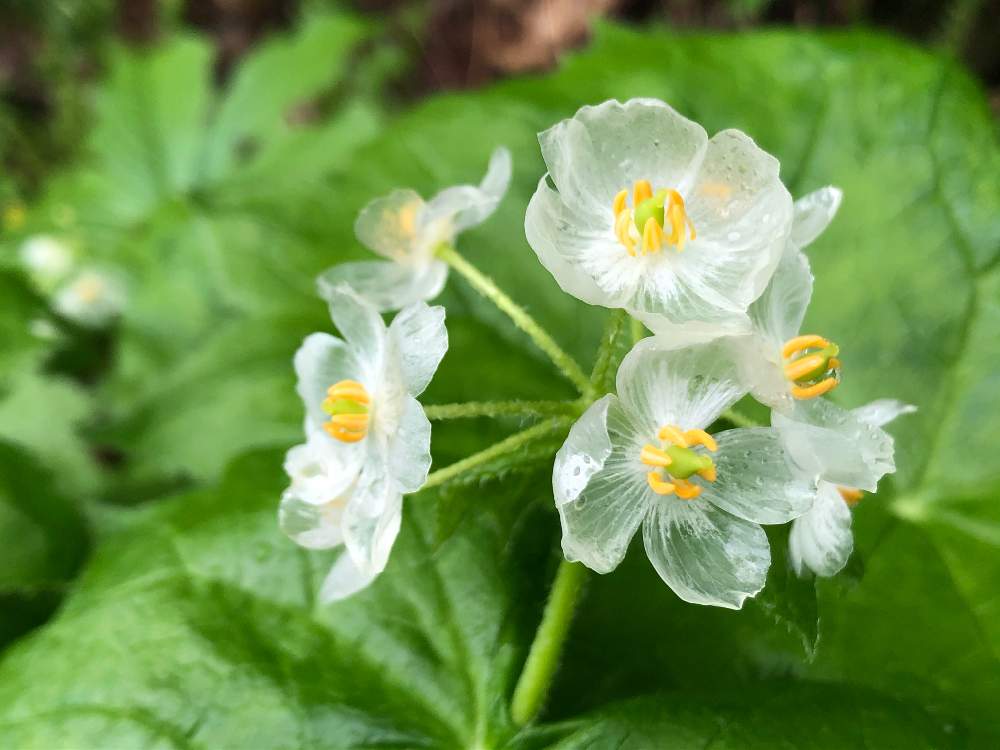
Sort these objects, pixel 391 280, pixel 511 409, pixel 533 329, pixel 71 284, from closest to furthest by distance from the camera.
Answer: pixel 511 409, pixel 533 329, pixel 391 280, pixel 71 284

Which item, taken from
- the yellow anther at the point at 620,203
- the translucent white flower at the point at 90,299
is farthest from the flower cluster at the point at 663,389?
the translucent white flower at the point at 90,299

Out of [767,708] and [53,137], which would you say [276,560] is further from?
[53,137]

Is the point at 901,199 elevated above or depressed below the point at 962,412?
above

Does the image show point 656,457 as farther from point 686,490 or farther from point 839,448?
point 839,448

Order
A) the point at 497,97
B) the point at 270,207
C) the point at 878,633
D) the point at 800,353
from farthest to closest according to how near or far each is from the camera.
Answer: the point at 270,207, the point at 497,97, the point at 878,633, the point at 800,353

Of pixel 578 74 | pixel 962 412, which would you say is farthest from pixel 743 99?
pixel 962 412

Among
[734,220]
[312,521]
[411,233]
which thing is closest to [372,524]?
[312,521]
